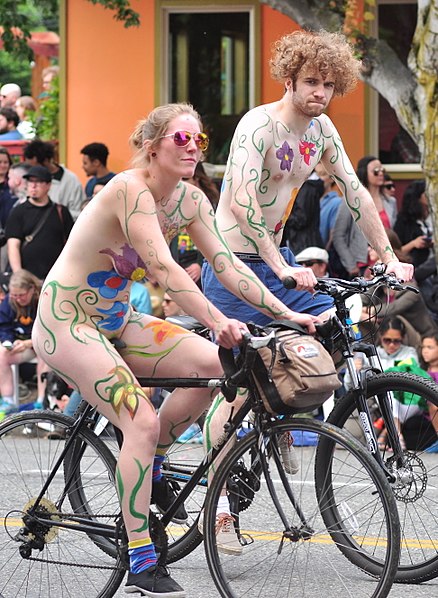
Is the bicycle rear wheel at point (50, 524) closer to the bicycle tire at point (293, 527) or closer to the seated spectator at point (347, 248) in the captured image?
the bicycle tire at point (293, 527)

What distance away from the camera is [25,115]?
659 inches

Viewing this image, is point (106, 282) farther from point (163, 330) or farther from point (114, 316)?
point (163, 330)

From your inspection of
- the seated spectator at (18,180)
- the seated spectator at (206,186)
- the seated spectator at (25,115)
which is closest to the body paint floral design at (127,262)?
the seated spectator at (206,186)

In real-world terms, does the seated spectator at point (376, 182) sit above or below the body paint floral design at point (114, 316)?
below

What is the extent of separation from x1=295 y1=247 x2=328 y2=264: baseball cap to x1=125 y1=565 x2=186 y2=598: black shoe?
638 centimetres

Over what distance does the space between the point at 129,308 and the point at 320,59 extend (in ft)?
4.64

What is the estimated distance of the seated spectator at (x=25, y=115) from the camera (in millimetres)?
→ 16391

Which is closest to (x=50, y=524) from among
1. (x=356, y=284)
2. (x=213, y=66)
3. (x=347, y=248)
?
(x=356, y=284)

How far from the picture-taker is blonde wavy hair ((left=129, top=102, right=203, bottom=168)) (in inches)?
203

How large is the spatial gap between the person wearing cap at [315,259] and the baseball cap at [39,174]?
96.6 inches

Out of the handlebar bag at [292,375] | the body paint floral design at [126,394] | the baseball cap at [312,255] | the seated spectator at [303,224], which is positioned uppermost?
the handlebar bag at [292,375]

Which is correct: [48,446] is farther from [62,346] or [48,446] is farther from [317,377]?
[317,377]

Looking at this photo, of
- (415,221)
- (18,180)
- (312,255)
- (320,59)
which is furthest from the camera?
(18,180)

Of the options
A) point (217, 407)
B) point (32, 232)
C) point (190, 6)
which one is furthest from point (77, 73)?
point (217, 407)
